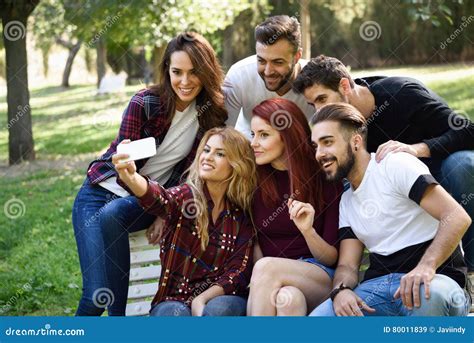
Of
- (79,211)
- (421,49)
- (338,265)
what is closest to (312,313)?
(338,265)

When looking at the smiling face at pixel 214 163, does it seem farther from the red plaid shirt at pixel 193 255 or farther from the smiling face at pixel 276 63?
the smiling face at pixel 276 63

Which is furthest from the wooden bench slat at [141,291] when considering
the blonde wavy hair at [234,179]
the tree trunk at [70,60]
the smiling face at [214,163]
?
the tree trunk at [70,60]

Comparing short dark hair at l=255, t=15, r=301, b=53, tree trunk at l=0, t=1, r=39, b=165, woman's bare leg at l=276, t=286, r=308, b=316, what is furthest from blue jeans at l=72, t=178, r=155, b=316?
tree trunk at l=0, t=1, r=39, b=165

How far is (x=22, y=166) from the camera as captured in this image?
11.1 m

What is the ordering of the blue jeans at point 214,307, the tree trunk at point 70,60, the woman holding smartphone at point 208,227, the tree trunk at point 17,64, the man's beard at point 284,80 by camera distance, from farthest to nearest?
the tree trunk at point 70,60 < the tree trunk at point 17,64 < the man's beard at point 284,80 < the woman holding smartphone at point 208,227 < the blue jeans at point 214,307

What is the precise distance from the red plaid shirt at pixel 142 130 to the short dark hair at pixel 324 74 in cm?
64

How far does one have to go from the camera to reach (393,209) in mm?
3518

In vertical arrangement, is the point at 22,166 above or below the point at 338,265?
below

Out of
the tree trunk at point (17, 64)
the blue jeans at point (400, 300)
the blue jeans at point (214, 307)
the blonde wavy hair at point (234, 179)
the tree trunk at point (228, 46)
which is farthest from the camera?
the tree trunk at point (228, 46)

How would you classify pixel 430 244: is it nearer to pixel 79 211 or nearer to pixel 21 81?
pixel 79 211

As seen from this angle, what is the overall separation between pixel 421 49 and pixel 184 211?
70.3 feet

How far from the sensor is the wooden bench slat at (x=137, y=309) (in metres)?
4.21

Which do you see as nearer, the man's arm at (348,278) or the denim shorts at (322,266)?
the man's arm at (348,278)

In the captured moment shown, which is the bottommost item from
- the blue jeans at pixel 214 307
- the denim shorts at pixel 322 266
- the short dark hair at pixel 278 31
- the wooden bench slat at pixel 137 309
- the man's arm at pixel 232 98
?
the wooden bench slat at pixel 137 309
